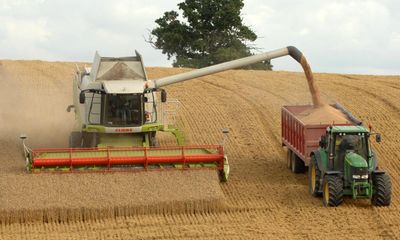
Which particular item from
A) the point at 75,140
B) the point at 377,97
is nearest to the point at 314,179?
the point at 75,140

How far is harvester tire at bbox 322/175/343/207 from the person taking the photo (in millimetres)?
21766

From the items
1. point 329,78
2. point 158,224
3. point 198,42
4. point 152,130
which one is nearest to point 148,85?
point 152,130

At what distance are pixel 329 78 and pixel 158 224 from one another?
23162 millimetres

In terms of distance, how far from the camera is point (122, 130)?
81.8ft

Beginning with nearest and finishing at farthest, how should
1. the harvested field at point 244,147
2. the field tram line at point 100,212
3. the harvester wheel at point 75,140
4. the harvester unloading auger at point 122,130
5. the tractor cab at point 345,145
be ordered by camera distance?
the harvested field at point 244,147
the field tram line at point 100,212
the tractor cab at point 345,145
the harvester unloading auger at point 122,130
the harvester wheel at point 75,140

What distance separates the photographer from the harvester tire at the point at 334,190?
21766mm

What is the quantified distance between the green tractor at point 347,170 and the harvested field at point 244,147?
305mm

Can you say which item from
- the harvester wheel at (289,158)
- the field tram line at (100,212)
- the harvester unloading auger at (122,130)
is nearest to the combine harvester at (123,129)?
the harvester unloading auger at (122,130)

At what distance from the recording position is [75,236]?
19.6m

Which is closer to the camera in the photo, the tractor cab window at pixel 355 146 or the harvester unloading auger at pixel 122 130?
the tractor cab window at pixel 355 146

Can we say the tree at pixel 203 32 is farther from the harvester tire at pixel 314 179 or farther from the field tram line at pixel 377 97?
the harvester tire at pixel 314 179

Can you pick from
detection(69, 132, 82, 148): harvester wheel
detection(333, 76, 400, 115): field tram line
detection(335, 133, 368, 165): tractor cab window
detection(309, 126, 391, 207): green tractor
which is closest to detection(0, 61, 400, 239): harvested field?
detection(333, 76, 400, 115): field tram line

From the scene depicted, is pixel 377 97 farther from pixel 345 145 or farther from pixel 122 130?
pixel 345 145

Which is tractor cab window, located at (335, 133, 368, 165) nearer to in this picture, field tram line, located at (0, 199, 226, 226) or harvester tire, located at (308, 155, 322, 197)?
harvester tire, located at (308, 155, 322, 197)
